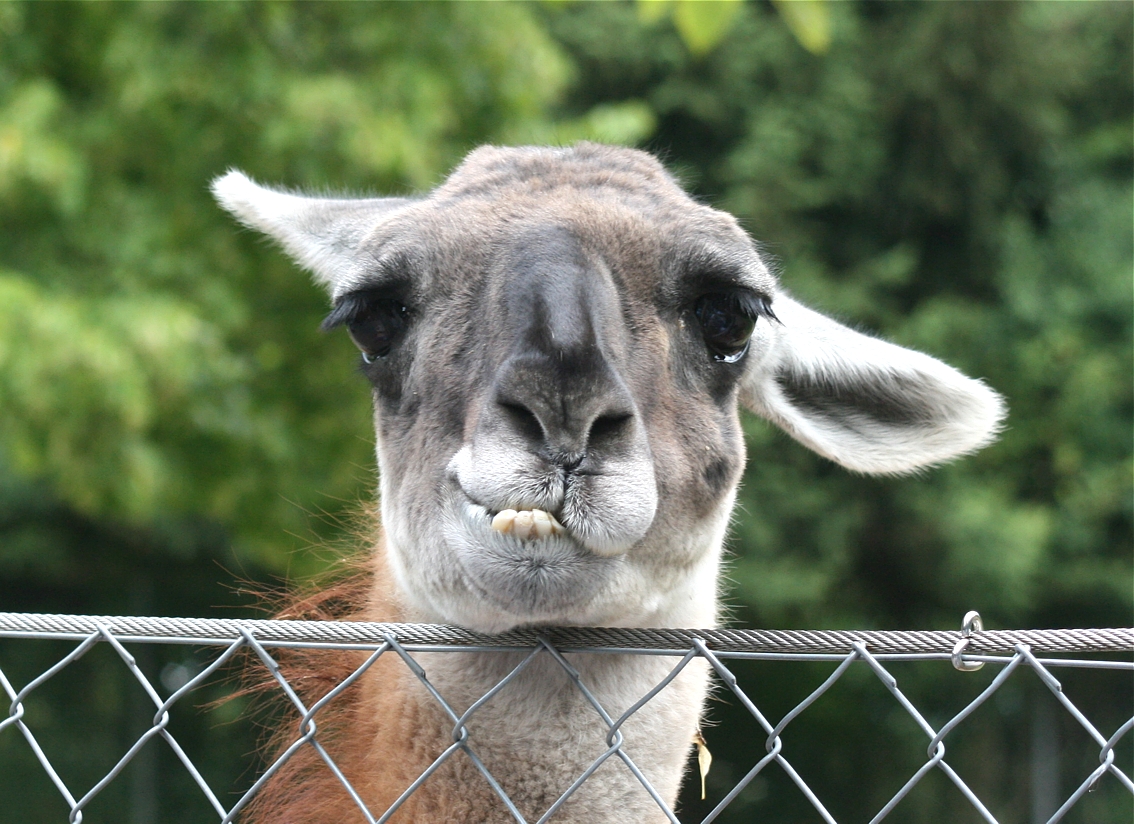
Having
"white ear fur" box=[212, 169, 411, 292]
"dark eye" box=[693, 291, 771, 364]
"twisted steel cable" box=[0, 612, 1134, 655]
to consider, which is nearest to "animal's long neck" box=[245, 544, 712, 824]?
"twisted steel cable" box=[0, 612, 1134, 655]

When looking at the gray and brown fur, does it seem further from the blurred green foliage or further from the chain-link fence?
the blurred green foliage

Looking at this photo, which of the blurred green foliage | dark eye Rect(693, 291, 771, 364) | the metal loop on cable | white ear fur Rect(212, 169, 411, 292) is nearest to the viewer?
the metal loop on cable

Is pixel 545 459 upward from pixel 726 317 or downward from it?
downward

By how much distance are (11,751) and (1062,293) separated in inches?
541

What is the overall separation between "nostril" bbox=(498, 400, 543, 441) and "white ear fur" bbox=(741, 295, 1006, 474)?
1.21m

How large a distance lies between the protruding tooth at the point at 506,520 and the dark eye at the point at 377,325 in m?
0.82

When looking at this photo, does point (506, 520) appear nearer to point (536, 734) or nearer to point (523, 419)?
point (523, 419)

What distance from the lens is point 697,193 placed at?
46.0ft

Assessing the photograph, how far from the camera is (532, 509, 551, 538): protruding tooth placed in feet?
7.20

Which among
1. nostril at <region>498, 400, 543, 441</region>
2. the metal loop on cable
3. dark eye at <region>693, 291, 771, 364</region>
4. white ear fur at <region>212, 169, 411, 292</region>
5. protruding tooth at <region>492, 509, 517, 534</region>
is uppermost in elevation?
white ear fur at <region>212, 169, 411, 292</region>

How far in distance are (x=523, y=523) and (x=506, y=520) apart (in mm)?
33

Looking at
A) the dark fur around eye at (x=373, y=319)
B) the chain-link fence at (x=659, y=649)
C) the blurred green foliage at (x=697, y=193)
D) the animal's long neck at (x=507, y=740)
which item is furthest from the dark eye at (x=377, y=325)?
the blurred green foliage at (x=697, y=193)

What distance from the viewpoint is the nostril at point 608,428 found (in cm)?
229

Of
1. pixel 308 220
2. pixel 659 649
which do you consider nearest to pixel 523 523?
pixel 659 649
